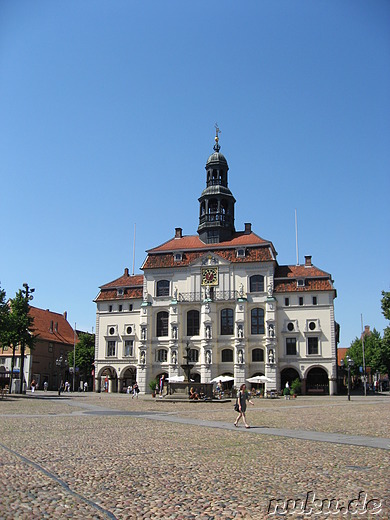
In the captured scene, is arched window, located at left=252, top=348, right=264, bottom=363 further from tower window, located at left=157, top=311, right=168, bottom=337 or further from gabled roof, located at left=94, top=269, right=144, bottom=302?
gabled roof, located at left=94, top=269, right=144, bottom=302

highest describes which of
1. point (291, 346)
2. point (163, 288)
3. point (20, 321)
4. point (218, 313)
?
point (163, 288)

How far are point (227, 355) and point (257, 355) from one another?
151 inches

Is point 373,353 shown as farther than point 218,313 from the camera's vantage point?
Yes

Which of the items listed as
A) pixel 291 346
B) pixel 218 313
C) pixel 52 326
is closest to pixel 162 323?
pixel 218 313

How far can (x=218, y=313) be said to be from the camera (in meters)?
67.8

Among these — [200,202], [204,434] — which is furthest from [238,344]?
[204,434]

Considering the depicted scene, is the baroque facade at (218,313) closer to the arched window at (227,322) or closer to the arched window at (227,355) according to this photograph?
the arched window at (227,322)

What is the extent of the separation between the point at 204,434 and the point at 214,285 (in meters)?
50.7

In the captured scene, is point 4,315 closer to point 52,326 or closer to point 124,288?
point 124,288

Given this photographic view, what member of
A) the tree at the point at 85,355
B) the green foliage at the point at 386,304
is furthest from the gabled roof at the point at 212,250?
the tree at the point at 85,355

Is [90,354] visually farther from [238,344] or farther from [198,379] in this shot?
[238,344]

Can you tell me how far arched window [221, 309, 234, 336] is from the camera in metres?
67.0

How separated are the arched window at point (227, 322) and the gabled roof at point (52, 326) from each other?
30135mm

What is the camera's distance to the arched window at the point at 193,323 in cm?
6838
